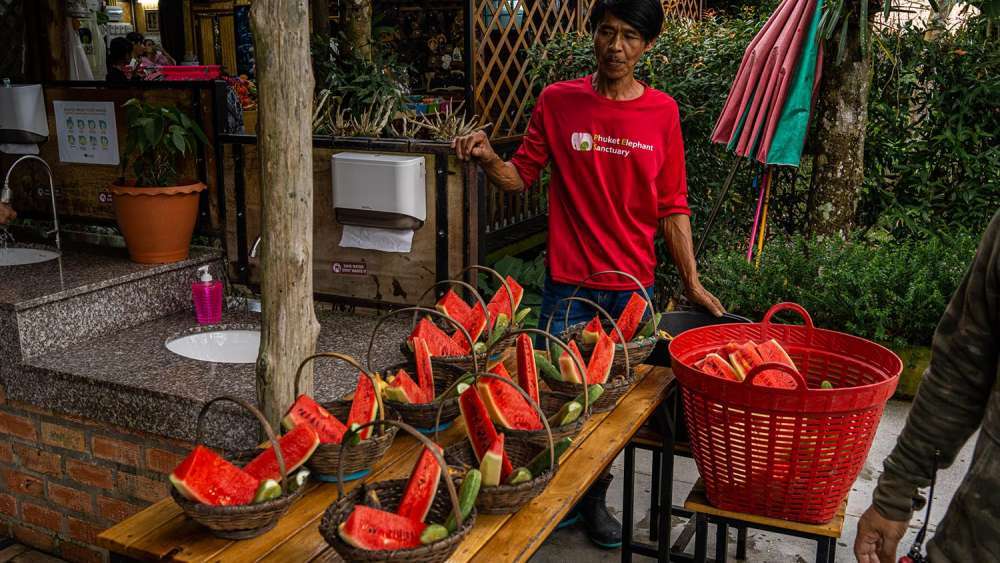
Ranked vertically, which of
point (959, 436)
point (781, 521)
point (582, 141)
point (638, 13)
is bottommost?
point (781, 521)

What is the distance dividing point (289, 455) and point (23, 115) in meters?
3.76

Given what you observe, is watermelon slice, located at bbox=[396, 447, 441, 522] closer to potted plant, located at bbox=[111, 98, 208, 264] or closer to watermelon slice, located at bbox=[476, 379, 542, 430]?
watermelon slice, located at bbox=[476, 379, 542, 430]

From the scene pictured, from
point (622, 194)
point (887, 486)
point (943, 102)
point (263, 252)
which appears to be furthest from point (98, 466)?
point (943, 102)

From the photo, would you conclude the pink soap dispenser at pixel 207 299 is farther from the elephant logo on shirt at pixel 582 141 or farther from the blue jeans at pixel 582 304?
the elephant logo on shirt at pixel 582 141

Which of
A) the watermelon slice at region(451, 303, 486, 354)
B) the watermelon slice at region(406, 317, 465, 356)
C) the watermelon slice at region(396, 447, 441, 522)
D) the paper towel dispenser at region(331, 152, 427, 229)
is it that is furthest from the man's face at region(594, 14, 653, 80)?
the watermelon slice at region(396, 447, 441, 522)

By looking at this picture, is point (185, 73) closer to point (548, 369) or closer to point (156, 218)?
point (156, 218)

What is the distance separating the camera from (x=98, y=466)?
371 centimetres

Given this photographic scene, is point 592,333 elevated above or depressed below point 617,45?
below

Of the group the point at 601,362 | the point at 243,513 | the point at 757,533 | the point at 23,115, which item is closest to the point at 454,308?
the point at 601,362

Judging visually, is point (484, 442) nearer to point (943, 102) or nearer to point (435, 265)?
point (435, 265)

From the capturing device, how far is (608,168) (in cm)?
351

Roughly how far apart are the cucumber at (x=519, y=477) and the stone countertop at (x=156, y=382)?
1.47 meters

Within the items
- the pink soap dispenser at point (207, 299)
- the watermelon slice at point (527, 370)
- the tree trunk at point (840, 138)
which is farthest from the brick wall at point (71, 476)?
the tree trunk at point (840, 138)

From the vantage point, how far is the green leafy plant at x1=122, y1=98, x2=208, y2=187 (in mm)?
4246
